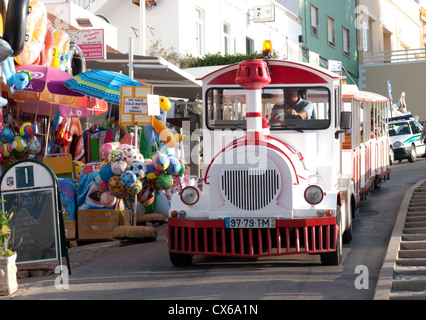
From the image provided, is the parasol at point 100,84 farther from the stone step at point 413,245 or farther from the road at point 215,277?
the stone step at point 413,245

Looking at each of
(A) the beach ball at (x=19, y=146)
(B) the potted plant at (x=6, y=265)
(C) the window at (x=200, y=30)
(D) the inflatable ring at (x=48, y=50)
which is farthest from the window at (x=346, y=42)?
(B) the potted plant at (x=6, y=265)

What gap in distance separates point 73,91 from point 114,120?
1.17 m

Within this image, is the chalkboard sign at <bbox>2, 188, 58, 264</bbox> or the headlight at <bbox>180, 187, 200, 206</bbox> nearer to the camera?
the chalkboard sign at <bbox>2, 188, 58, 264</bbox>

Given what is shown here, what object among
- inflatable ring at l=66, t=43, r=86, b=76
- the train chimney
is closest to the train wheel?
the train chimney

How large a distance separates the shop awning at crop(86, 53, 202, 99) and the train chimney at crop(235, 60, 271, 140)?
7380 mm

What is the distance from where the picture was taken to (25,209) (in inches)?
429

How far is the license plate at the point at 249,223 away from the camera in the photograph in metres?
10.4

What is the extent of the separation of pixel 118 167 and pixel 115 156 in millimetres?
276

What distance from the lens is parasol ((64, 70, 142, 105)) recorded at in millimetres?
15062

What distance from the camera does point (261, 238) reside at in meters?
10.5

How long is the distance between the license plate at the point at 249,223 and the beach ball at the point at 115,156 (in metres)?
3.58

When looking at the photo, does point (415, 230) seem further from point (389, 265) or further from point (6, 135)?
point (6, 135)

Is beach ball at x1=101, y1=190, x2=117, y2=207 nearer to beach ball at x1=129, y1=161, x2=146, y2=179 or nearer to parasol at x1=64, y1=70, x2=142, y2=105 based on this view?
beach ball at x1=129, y1=161, x2=146, y2=179
